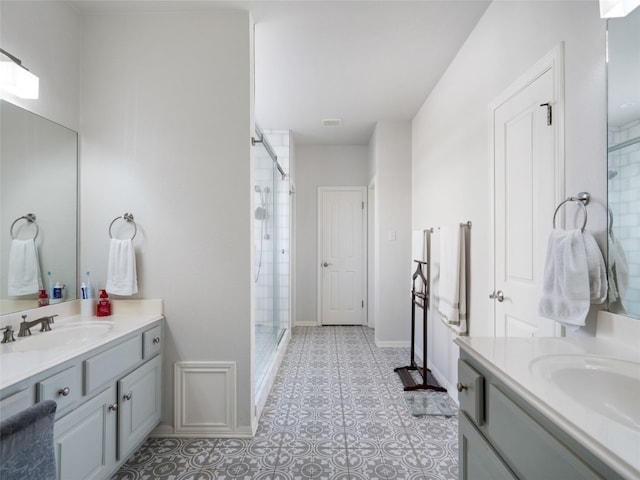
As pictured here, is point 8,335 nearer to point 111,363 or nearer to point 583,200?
point 111,363

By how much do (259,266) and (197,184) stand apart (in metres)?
1.02

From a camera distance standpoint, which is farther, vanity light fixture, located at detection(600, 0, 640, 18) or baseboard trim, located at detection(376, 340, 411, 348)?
baseboard trim, located at detection(376, 340, 411, 348)

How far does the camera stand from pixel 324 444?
6.44 ft

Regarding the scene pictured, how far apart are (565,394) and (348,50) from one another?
2.44 m

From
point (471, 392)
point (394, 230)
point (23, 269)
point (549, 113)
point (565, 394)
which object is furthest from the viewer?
point (394, 230)

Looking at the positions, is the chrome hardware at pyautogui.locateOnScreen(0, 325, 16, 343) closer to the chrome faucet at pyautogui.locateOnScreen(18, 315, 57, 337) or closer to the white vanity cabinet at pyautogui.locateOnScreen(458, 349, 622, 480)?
the chrome faucet at pyautogui.locateOnScreen(18, 315, 57, 337)

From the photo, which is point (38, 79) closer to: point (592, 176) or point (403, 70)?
point (403, 70)

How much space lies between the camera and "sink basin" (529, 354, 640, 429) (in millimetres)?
849

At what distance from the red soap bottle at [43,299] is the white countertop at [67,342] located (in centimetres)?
6

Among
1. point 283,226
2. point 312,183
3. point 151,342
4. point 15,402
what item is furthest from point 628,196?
point 312,183

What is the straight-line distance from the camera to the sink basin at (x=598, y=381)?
849 mm

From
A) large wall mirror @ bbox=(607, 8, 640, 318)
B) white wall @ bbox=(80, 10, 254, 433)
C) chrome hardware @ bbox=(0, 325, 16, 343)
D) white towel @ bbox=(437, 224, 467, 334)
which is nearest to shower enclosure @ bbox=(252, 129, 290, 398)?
white wall @ bbox=(80, 10, 254, 433)

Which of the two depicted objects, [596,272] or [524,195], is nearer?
[596,272]

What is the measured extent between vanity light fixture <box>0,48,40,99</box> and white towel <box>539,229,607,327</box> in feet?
8.06
